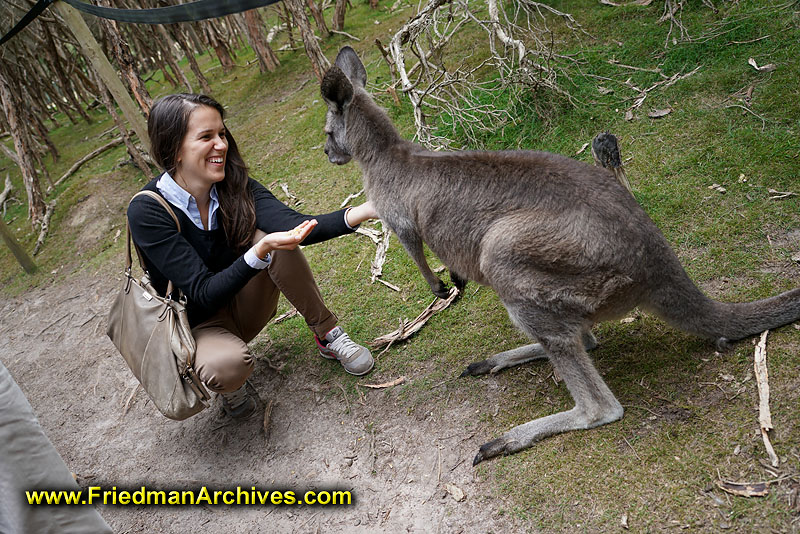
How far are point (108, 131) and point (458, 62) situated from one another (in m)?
5.88

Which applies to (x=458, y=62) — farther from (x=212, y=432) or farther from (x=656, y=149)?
(x=212, y=432)

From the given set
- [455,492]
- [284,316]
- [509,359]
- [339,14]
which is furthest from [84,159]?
[455,492]

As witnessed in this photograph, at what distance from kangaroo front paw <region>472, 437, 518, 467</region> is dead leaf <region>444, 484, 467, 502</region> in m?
0.13

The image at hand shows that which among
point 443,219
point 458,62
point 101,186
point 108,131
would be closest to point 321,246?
point 443,219

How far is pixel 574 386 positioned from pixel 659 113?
2464mm

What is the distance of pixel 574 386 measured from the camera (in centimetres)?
217

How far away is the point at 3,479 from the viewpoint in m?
1.62

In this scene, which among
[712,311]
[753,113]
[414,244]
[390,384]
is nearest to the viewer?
[712,311]

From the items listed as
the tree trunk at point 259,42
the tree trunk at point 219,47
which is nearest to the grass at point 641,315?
the tree trunk at point 259,42

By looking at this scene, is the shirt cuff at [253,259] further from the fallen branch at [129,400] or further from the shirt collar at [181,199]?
the fallen branch at [129,400]

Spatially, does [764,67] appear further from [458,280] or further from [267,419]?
[267,419]

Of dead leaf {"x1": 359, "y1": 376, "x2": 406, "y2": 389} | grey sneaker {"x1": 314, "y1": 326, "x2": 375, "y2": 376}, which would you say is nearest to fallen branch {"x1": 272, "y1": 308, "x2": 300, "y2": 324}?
grey sneaker {"x1": 314, "y1": 326, "x2": 375, "y2": 376}

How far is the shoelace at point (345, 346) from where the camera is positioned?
9.99 ft

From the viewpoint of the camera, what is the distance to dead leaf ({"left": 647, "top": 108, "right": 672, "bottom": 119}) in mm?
3716
